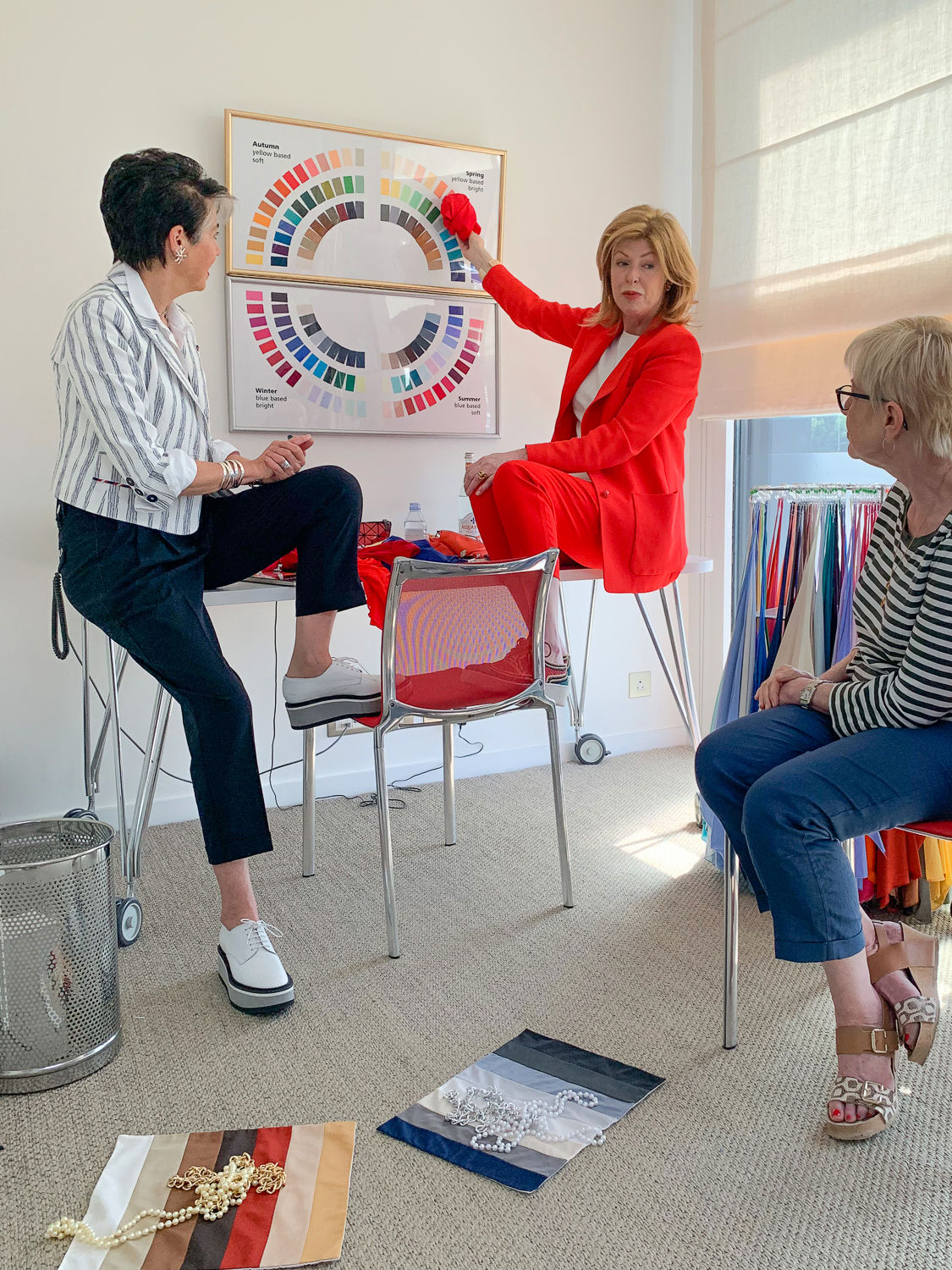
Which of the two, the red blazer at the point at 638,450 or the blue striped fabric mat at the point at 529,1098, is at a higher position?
the red blazer at the point at 638,450

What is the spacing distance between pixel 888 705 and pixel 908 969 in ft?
1.31

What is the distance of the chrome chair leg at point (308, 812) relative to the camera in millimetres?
2373

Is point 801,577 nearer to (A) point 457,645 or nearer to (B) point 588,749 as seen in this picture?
(A) point 457,645

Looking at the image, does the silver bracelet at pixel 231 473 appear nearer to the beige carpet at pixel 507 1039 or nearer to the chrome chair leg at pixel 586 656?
the beige carpet at pixel 507 1039

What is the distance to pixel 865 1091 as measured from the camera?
1452 millimetres

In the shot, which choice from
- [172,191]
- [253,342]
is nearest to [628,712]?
[253,342]

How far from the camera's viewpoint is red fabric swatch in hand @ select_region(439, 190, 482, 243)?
2.96 metres

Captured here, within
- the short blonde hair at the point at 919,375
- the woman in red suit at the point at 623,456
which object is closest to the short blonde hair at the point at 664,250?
the woman in red suit at the point at 623,456

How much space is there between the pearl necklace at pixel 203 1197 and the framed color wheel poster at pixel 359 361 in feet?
6.30

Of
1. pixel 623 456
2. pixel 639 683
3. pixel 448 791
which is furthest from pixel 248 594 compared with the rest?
pixel 639 683

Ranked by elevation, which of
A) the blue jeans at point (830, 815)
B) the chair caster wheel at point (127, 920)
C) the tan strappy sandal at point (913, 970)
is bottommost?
the chair caster wheel at point (127, 920)

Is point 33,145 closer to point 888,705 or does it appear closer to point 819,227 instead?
point 819,227

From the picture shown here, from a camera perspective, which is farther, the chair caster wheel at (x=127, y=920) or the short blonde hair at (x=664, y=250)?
the short blonde hair at (x=664, y=250)

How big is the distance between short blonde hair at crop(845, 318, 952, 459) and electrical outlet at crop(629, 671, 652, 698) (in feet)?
6.98
